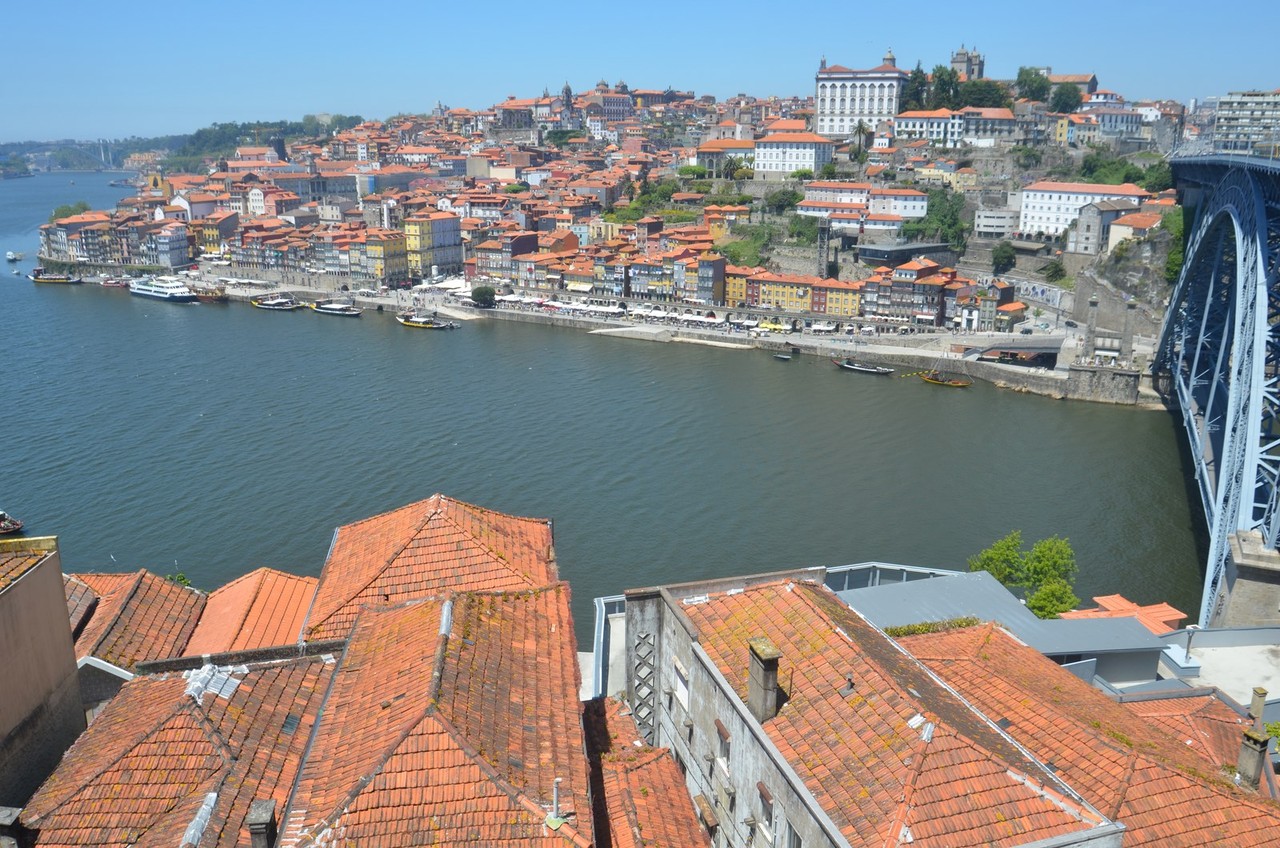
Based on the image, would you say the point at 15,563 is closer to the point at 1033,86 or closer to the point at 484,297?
the point at 484,297

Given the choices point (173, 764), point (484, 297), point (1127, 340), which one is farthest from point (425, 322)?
point (173, 764)

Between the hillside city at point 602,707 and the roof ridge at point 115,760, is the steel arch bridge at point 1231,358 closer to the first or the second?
the hillside city at point 602,707

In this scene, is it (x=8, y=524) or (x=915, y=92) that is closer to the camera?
(x=8, y=524)

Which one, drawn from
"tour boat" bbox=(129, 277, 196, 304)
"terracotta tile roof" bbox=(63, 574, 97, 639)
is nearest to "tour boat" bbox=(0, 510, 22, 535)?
"terracotta tile roof" bbox=(63, 574, 97, 639)

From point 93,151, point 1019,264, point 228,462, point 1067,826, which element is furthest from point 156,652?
point 93,151

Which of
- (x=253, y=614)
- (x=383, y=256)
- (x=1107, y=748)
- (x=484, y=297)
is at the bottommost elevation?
(x=484, y=297)

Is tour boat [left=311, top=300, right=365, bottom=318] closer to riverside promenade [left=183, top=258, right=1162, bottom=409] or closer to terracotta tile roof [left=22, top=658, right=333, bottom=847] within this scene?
riverside promenade [left=183, top=258, right=1162, bottom=409]
